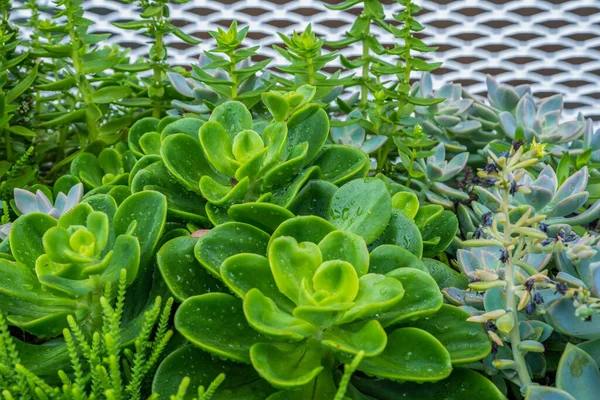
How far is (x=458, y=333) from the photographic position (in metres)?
0.59

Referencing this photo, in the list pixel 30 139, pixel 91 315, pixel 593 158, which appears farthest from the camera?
pixel 30 139

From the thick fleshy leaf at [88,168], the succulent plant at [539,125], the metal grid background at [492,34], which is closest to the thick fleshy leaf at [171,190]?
the thick fleshy leaf at [88,168]

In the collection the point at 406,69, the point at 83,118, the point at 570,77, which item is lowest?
the point at 570,77

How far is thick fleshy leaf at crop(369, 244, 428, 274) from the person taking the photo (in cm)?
60

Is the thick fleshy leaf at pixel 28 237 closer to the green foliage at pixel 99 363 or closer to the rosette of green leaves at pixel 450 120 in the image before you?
the green foliage at pixel 99 363

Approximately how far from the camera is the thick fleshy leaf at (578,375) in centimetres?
56

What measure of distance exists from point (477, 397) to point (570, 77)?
4.73ft

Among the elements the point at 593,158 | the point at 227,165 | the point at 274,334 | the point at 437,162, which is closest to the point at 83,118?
the point at 227,165

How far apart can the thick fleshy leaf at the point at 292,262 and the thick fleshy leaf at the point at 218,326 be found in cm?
5

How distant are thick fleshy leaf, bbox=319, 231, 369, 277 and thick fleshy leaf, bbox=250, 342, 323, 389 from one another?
0.08 metres

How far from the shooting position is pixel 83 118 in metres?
1.09

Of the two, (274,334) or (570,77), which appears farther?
(570,77)

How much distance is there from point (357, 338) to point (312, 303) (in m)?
0.05

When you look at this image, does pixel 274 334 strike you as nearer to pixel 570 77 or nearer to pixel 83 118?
pixel 83 118
